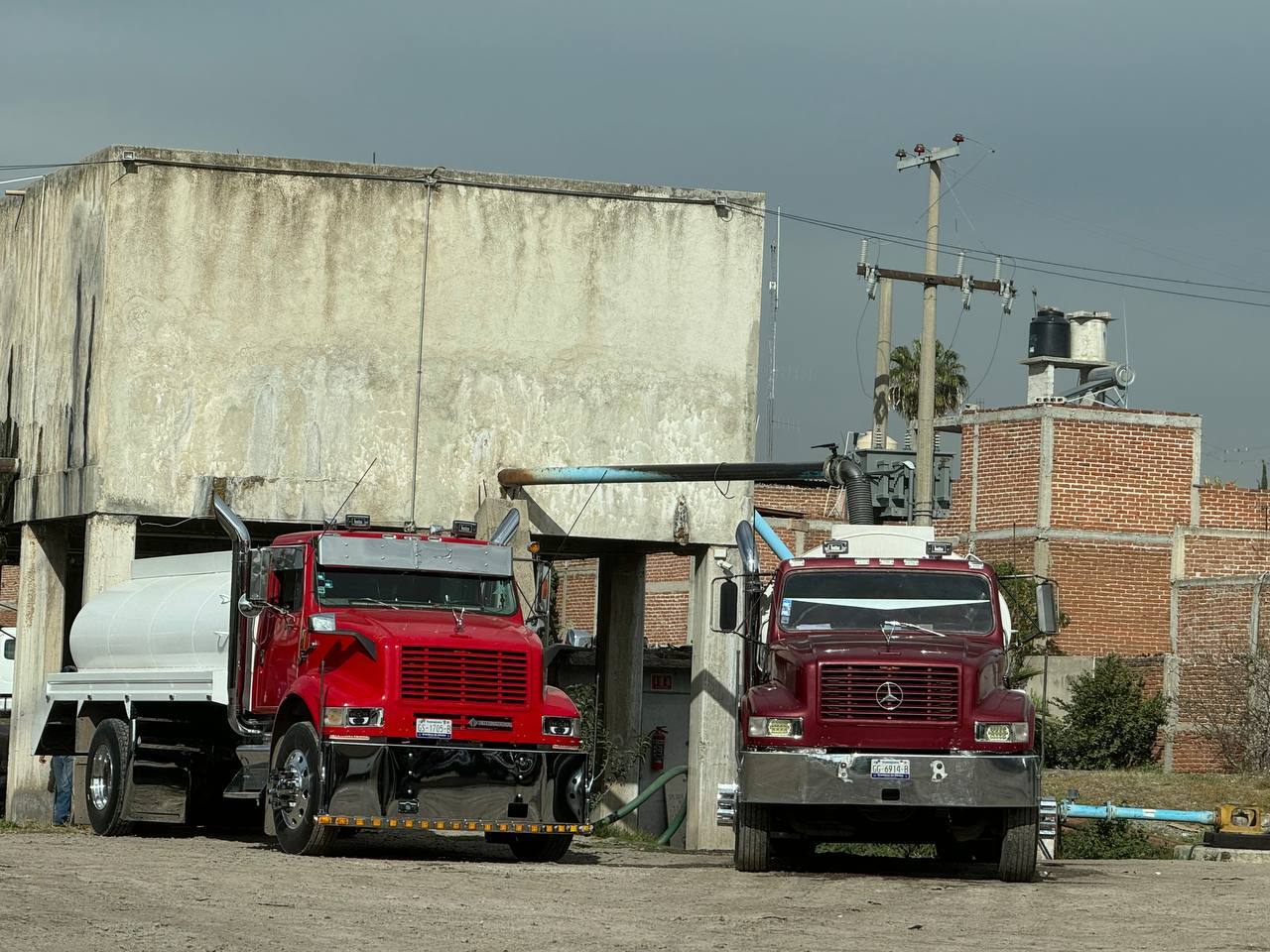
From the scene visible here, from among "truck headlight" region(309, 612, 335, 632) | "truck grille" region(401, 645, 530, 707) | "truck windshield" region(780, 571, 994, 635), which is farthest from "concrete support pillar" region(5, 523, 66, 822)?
"truck windshield" region(780, 571, 994, 635)

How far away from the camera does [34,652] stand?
29.2m

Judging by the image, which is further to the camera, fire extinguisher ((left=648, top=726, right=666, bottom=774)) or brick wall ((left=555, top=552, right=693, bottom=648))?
brick wall ((left=555, top=552, right=693, bottom=648))

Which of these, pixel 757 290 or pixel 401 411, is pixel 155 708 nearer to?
pixel 401 411

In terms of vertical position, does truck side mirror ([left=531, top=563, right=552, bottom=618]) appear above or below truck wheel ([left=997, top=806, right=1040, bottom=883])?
above

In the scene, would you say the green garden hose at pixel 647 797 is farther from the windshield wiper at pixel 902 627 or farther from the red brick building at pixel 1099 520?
the red brick building at pixel 1099 520

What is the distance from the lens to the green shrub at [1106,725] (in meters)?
45.0

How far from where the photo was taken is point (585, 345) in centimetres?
2922

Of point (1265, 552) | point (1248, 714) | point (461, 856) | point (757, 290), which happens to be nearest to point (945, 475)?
point (757, 290)

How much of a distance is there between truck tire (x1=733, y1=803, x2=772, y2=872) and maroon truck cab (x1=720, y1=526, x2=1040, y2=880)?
0.01 metres

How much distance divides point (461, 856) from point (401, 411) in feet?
30.2

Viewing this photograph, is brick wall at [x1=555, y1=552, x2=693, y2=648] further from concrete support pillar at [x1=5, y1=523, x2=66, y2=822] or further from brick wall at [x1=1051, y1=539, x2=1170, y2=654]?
concrete support pillar at [x1=5, y1=523, x2=66, y2=822]

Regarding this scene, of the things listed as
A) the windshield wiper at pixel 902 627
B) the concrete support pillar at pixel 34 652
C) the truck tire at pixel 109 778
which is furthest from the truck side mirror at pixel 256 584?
the concrete support pillar at pixel 34 652

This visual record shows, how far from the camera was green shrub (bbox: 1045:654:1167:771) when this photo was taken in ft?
148

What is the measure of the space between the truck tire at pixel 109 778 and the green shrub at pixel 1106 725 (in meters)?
25.6
